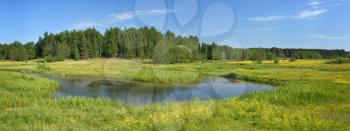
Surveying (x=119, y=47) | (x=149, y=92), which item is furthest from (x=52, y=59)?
(x=149, y=92)

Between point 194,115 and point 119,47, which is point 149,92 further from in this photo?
point 119,47

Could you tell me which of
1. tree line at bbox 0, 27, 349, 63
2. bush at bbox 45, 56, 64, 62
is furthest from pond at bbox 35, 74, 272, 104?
bush at bbox 45, 56, 64, 62

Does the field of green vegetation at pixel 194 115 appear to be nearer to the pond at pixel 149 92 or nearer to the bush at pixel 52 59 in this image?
the pond at pixel 149 92

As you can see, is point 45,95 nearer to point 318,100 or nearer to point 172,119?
point 172,119

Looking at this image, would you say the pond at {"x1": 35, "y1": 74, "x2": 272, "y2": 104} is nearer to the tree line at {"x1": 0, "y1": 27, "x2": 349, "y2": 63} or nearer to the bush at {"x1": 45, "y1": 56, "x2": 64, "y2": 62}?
the tree line at {"x1": 0, "y1": 27, "x2": 349, "y2": 63}

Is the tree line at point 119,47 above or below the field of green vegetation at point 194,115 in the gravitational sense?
above

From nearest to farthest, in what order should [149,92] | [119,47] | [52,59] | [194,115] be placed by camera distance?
1. [194,115]
2. [149,92]
3. [52,59]
4. [119,47]

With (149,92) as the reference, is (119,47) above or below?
above

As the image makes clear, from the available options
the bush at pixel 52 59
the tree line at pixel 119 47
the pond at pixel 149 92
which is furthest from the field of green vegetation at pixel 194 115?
the bush at pixel 52 59

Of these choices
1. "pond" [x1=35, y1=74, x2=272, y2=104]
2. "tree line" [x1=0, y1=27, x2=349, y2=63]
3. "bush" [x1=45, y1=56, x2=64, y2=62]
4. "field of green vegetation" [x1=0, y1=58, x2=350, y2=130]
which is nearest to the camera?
"field of green vegetation" [x1=0, y1=58, x2=350, y2=130]

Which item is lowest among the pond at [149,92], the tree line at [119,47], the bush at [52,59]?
the pond at [149,92]

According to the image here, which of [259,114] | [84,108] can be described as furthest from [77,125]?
[259,114]

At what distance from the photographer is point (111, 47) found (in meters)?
136

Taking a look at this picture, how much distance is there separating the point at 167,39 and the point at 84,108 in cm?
10992
